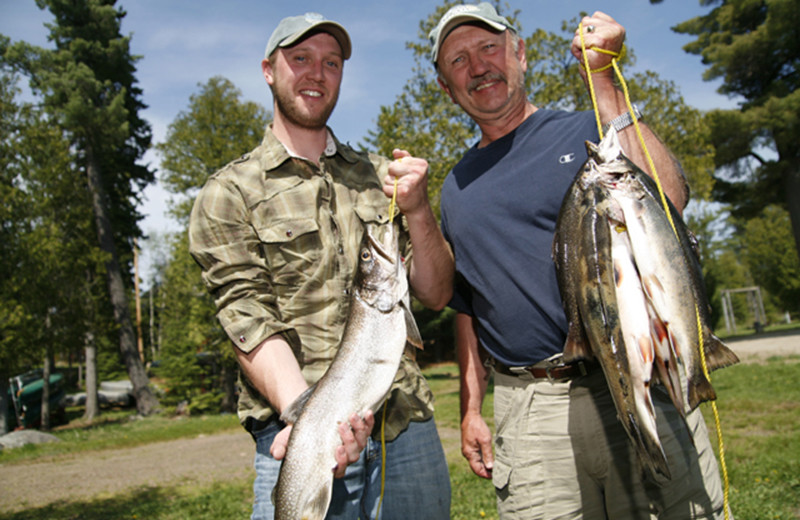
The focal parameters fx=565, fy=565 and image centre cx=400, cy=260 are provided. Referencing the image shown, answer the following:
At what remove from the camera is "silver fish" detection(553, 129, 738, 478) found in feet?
6.77

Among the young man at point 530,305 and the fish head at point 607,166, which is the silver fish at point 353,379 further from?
the fish head at point 607,166

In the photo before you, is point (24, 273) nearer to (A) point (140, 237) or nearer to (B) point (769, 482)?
(A) point (140, 237)

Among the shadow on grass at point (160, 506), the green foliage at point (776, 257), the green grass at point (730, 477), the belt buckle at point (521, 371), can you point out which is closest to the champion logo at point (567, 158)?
the belt buckle at point (521, 371)

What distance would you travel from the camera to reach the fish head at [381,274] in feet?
8.94

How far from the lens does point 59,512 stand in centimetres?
863

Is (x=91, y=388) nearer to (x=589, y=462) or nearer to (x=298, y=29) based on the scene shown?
(x=298, y=29)

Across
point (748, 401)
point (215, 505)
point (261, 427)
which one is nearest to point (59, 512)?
point (215, 505)

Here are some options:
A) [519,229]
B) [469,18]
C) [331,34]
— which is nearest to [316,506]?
[519,229]

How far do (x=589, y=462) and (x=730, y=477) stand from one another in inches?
212

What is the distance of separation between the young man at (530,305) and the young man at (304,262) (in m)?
0.36

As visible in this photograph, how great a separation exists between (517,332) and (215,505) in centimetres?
725

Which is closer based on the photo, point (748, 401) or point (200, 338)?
point (748, 401)

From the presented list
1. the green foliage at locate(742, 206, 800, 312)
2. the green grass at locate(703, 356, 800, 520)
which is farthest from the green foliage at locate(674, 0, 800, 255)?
the green grass at locate(703, 356, 800, 520)

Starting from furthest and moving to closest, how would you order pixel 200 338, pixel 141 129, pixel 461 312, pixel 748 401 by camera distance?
pixel 141 129
pixel 200 338
pixel 748 401
pixel 461 312
